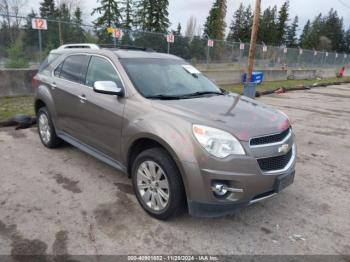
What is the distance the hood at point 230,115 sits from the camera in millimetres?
2799

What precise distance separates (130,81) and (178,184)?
4.53ft

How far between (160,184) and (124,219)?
1.85 ft

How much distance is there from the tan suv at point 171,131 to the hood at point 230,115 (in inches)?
0.4

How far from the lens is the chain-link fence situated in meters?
10.9

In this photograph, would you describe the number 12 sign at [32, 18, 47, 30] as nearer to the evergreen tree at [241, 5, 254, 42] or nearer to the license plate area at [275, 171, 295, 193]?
the license plate area at [275, 171, 295, 193]

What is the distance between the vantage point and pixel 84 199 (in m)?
3.48

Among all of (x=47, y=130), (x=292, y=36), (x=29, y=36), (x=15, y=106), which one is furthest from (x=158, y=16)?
(x=292, y=36)

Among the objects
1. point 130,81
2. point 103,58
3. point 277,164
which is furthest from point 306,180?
point 103,58

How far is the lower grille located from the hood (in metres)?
0.26

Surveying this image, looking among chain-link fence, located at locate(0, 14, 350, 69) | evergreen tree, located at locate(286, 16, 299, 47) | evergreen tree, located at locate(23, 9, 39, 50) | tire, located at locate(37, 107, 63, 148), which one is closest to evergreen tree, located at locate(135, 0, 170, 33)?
chain-link fence, located at locate(0, 14, 350, 69)

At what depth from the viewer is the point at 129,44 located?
1418 cm

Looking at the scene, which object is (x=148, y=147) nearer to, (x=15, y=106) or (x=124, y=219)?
(x=124, y=219)

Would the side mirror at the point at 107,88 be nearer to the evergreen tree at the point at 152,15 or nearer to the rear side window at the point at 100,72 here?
the rear side window at the point at 100,72

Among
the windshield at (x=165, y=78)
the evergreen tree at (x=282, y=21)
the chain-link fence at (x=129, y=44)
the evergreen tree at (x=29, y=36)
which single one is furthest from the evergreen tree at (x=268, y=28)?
the windshield at (x=165, y=78)
